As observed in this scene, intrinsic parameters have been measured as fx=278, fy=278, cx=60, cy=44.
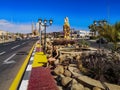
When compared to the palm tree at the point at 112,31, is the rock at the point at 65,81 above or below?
below

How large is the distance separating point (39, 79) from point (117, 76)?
331 centimetres

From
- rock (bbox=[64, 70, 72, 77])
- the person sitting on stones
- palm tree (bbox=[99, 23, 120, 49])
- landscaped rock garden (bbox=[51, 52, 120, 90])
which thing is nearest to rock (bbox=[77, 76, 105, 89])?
landscaped rock garden (bbox=[51, 52, 120, 90])

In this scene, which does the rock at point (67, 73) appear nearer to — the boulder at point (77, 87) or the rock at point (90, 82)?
the rock at point (90, 82)

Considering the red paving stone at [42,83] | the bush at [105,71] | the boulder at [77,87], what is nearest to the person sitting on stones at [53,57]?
the red paving stone at [42,83]

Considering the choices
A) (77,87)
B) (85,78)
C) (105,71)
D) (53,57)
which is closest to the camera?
(77,87)

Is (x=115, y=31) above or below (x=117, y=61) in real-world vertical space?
above

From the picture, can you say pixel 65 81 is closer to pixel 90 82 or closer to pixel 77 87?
pixel 90 82

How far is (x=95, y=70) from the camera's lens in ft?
31.7

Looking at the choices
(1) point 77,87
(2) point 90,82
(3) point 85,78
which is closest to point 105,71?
(3) point 85,78

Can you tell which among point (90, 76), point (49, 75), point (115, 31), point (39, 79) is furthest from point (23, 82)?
point (115, 31)

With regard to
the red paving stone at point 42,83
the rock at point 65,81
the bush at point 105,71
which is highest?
the bush at point 105,71

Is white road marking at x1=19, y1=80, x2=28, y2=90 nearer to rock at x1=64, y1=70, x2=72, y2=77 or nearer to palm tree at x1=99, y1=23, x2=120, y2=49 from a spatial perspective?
rock at x1=64, y1=70, x2=72, y2=77

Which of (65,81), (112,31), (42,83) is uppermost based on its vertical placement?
(112,31)

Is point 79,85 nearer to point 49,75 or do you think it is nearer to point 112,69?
point 112,69
